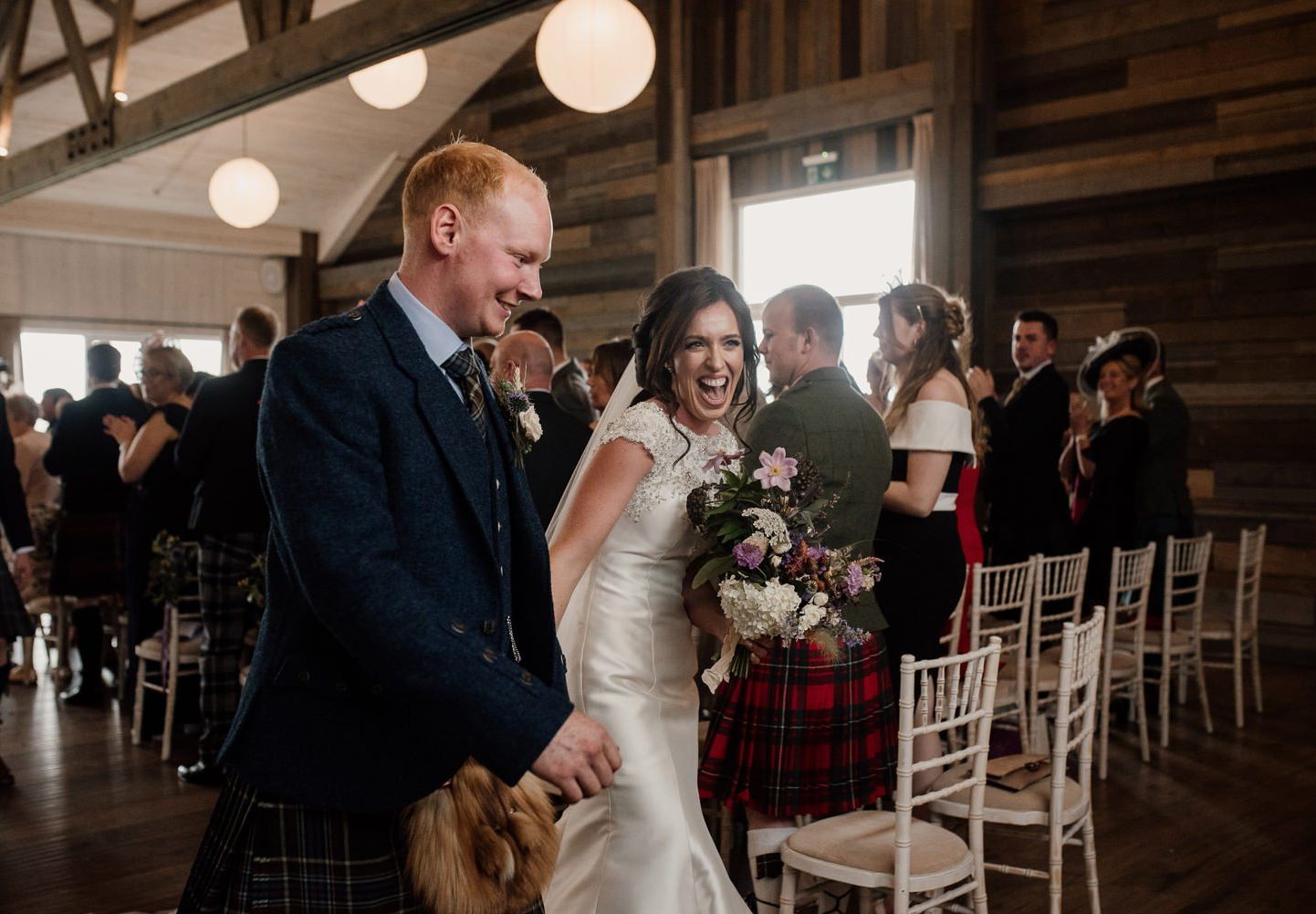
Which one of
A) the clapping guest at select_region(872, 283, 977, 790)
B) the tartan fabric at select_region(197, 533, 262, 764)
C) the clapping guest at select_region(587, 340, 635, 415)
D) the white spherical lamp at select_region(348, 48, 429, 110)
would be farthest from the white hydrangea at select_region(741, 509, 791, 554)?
the white spherical lamp at select_region(348, 48, 429, 110)

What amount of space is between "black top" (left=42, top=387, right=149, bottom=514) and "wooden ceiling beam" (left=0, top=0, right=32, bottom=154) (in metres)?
3.59

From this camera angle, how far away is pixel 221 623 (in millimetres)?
4742

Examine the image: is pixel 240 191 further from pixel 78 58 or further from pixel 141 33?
pixel 78 58

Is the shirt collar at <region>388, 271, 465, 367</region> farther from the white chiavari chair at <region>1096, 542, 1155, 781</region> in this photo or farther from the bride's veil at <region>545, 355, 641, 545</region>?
the white chiavari chair at <region>1096, 542, 1155, 781</region>

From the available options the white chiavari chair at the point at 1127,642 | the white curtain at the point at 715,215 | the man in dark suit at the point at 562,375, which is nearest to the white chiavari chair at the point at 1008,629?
the white chiavari chair at the point at 1127,642

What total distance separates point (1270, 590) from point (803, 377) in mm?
5319

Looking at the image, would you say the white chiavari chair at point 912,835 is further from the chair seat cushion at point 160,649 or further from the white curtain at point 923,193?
the white curtain at point 923,193

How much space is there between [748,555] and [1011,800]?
3.58 ft

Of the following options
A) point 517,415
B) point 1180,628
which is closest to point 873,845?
point 517,415

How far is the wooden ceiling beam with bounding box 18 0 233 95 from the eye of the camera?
32.5 ft

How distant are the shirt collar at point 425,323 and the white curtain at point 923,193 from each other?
6.90 metres

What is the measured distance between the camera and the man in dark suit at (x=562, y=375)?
16.4 feet

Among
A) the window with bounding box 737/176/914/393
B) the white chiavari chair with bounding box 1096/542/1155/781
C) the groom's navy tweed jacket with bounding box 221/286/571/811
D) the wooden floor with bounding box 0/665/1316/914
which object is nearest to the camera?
the groom's navy tweed jacket with bounding box 221/286/571/811

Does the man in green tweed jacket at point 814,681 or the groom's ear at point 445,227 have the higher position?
the groom's ear at point 445,227
